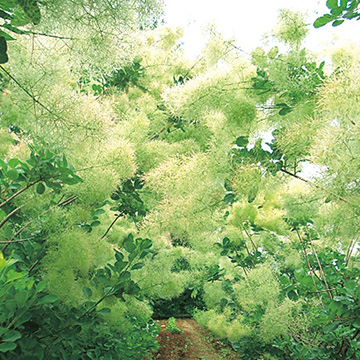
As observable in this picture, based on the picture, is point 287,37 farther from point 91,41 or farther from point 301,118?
point 91,41

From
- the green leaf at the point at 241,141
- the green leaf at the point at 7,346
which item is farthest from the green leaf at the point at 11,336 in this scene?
the green leaf at the point at 241,141

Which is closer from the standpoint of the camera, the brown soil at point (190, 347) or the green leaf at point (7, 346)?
the green leaf at point (7, 346)

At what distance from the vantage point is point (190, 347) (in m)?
4.73

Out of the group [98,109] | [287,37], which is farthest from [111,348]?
[287,37]

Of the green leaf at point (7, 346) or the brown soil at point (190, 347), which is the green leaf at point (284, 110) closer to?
the green leaf at point (7, 346)

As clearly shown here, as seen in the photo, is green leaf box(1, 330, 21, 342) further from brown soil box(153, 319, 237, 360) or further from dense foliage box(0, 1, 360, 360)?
brown soil box(153, 319, 237, 360)

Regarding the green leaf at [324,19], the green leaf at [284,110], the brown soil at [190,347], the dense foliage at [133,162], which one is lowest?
the brown soil at [190,347]

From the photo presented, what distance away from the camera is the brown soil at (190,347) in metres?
4.42

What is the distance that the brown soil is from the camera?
14.5ft

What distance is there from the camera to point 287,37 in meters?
2.00

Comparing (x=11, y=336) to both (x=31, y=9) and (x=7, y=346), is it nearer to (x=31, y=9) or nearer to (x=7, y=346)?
(x=7, y=346)

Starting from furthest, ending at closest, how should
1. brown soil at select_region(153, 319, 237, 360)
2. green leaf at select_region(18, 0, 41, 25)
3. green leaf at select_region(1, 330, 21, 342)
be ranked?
brown soil at select_region(153, 319, 237, 360) < green leaf at select_region(1, 330, 21, 342) < green leaf at select_region(18, 0, 41, 25)

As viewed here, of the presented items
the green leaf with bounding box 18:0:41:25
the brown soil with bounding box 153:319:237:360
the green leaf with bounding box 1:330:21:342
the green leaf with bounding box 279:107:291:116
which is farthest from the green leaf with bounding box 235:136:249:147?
the brown soil with bounding box 153:319:237:360

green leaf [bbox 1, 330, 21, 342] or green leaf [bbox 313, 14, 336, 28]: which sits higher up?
green leaf [bbox 313, 14, 336, 28]
